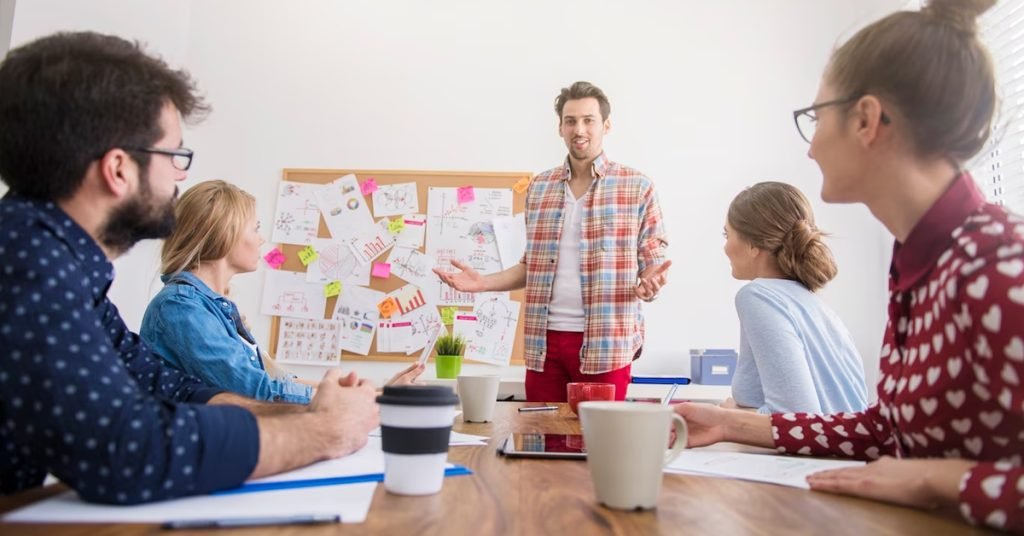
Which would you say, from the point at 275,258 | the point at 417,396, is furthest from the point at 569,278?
the point at 417,396

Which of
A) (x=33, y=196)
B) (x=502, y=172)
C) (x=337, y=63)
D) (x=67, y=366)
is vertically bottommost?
(x=67, y=366)

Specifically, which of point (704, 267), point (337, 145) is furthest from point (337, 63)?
point (704, 267)

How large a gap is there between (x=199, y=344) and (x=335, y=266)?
1.83 metres

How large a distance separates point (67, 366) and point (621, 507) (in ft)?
1.66

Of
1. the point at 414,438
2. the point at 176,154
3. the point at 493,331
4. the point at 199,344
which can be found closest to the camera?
the point at 414,438

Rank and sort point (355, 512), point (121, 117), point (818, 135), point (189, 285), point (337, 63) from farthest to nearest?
point (337, 63) → point (189, 285) → point (818, 135) → point (121, 117) → point (355, 512)

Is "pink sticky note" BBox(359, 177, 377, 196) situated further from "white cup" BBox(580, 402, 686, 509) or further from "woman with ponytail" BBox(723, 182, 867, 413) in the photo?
"white cup" BBox(580, 402, 686, 509)

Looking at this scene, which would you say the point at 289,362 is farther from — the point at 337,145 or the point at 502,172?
the point at 502,172

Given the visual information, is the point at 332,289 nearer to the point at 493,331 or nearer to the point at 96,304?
the point at 493,331

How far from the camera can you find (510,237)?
3256mm

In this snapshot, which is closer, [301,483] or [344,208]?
[301,483]

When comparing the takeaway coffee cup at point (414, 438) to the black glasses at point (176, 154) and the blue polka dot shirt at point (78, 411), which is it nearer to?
the blue polka dot shirt at point (78, 411)

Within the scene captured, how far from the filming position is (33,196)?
0.73m

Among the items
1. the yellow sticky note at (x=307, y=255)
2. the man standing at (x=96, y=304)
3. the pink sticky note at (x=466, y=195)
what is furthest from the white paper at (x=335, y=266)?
the man standing at (x=96, y=304)
